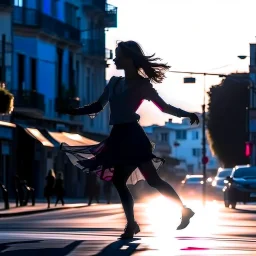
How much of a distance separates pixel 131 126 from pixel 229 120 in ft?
343

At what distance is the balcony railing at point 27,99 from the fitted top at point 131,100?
171 ft

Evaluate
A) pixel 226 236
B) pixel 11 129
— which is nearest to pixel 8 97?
pixel 11 129

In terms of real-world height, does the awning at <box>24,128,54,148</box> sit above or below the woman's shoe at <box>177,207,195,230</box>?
above

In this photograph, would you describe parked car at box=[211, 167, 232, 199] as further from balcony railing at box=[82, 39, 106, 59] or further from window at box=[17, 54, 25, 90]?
balcony railing at box=[82, 39, 106, 59]

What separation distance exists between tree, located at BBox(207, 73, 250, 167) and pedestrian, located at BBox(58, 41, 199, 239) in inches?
3999

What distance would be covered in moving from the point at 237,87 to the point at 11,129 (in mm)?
55054

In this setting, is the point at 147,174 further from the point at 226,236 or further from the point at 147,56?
the point at 226,236

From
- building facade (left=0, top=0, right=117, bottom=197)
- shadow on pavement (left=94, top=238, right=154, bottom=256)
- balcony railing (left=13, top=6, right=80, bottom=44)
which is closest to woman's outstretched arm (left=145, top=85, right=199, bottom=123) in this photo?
shadow on pavement (left=94, top=238, right=154, bottom=256)

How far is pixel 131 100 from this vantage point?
43.4 ft

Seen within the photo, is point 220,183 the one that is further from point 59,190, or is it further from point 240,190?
point 240,190

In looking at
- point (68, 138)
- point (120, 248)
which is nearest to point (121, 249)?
point (120, 248)

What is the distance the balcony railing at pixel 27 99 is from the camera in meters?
65.6

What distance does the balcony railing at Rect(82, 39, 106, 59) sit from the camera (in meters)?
80.8

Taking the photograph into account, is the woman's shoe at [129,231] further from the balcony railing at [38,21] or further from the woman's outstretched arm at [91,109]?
the balcony railing at [38,21]
